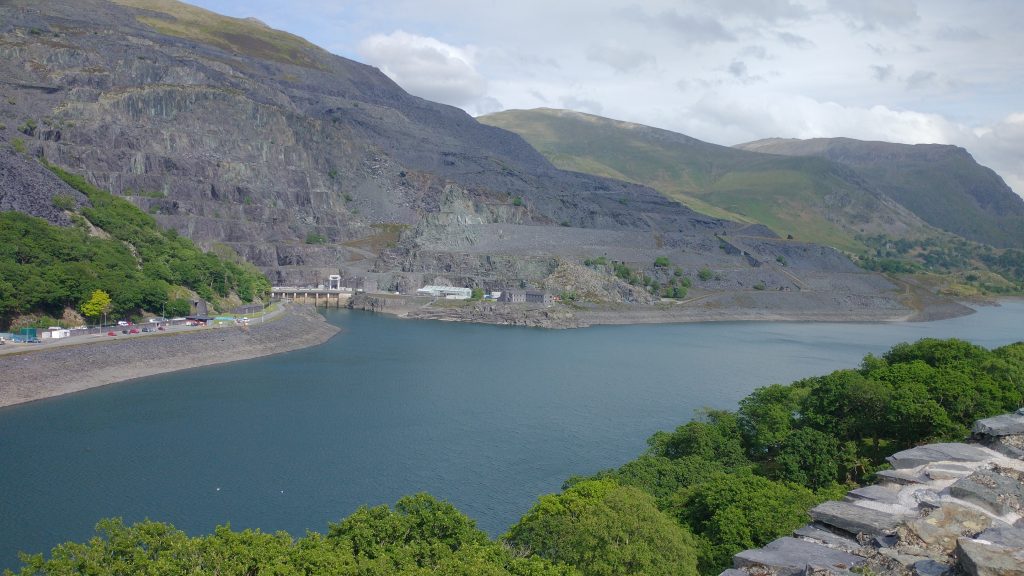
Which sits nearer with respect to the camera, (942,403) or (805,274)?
(942,403)

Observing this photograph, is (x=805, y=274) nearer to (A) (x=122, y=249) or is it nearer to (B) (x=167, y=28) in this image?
(A) (x=122, y=249)

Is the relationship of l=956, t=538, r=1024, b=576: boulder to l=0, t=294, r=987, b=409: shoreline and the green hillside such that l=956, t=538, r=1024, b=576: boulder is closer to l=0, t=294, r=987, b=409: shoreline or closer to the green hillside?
l=0, t=294, r=987, b=409: shoreline

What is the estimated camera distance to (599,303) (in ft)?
330

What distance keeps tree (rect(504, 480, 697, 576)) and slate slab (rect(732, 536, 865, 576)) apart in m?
2.43

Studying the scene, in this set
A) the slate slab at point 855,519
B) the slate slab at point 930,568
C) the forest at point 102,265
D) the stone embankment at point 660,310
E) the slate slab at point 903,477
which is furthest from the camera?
the stone embankment at point 660,310

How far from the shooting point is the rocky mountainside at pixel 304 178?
105500mm

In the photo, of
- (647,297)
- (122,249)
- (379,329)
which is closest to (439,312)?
(379,329)

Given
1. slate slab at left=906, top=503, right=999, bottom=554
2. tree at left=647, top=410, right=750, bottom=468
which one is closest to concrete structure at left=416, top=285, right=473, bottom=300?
tree at left=647, top=410, right=750, bottom=468

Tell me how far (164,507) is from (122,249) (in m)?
45.2

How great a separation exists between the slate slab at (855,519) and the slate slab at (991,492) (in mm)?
1536

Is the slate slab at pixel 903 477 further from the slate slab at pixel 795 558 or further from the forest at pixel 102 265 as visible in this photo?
the forest at pixel 102 265

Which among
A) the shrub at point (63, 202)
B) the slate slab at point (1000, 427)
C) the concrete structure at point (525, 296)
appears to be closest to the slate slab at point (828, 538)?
the slate slab at point (1000, 427)

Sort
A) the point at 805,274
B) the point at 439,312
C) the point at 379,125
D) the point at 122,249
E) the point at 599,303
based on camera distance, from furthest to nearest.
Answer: the point at 379,125 → the point at 805,274 → the point at 599,303 → the point at 439,312 → the point at 122,249

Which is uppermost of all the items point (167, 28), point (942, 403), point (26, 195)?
point (167, 28)
